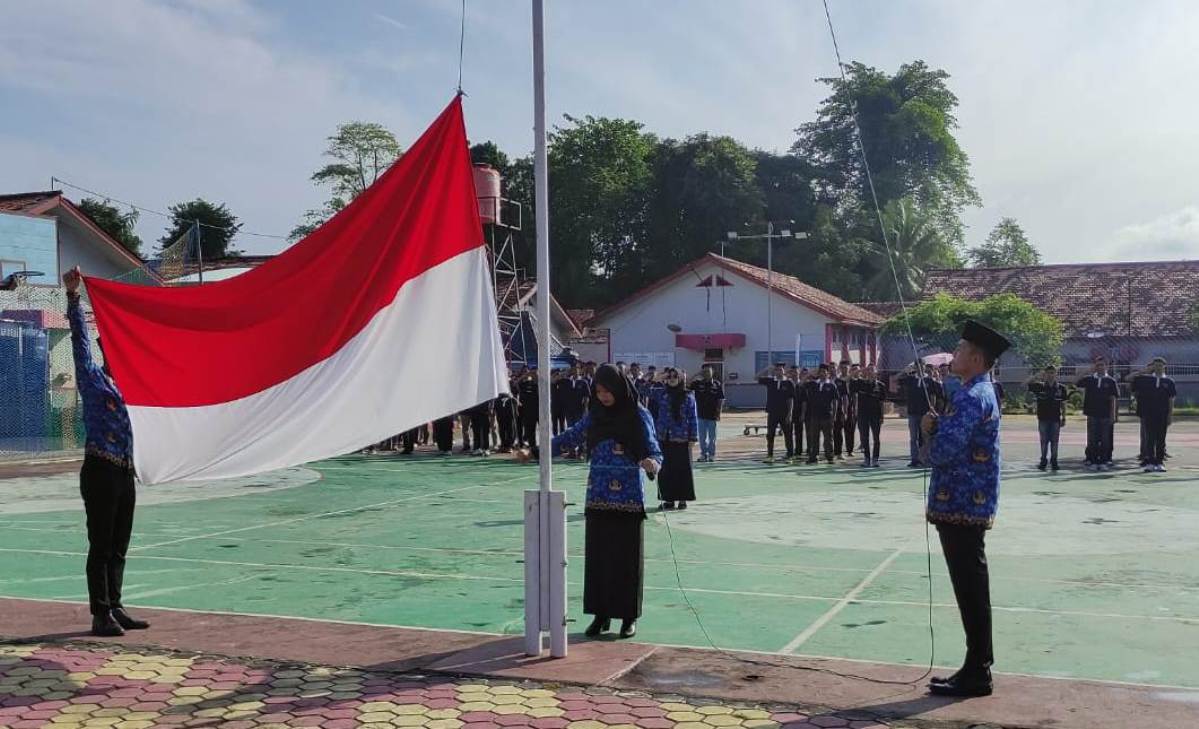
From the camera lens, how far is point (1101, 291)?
52.2 meters

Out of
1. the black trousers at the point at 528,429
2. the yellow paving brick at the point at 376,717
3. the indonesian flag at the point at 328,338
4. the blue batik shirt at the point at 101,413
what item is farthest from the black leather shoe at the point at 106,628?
the black trousers at the point at 528,429

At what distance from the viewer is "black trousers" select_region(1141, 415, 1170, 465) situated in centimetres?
1947

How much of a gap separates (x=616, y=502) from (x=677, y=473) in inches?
258

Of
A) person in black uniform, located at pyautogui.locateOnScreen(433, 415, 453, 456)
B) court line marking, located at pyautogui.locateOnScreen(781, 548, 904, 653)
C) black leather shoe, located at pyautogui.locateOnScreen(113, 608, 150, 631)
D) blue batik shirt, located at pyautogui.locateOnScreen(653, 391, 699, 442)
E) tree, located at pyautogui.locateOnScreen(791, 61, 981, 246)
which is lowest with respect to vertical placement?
court line marking, located at pyautogui.locateOnScreen(781, 548, 904, 653)

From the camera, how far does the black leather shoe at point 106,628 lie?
24.5 feet

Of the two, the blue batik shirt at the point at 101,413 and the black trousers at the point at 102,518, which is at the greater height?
the blue batik shirt at the point at 101,413

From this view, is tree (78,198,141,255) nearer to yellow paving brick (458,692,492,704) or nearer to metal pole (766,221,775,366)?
metal pole (766,221,775,366)

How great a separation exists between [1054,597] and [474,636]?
4.38 metres

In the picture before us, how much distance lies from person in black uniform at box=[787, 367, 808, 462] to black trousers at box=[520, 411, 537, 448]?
507 cm

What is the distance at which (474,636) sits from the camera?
7.41 m

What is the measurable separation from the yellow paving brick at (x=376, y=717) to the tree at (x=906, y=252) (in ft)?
180

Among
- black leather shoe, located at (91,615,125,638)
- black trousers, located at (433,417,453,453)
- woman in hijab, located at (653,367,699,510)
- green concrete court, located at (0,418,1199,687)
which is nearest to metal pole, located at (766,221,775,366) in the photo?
black trousers, located at (433,417,453,453)

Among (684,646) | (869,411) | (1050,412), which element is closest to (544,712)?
(684,646)

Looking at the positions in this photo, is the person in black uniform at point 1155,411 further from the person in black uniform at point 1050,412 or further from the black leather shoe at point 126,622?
the black leather shoe at point 126,622
